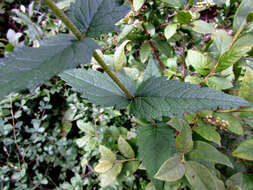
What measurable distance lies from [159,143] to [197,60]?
39 cm

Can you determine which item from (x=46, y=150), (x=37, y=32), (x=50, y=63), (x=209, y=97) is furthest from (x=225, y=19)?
(x=46, y=150)

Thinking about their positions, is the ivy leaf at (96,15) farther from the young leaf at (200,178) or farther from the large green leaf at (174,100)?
the young leaf at (200,178)

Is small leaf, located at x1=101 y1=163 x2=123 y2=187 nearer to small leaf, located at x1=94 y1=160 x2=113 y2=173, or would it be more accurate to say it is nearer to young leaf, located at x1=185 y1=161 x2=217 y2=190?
small leaf, located at x1=94 y1=160 x2=113 y2=173

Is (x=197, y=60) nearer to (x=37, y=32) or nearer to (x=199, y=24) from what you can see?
(x=199, y=24)

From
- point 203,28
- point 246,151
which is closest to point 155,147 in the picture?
point 246,151

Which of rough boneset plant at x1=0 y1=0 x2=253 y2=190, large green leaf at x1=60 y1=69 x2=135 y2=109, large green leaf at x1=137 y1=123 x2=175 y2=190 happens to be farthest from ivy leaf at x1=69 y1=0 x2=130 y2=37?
large green leaf at x1=137 y1=123 x2=175 y2=190

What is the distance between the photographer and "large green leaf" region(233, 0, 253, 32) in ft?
2.11

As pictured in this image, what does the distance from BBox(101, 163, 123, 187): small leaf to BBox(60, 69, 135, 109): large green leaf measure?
34cm

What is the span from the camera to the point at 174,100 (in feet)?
1.46

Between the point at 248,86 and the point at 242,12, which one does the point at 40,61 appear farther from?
the point at 242,12

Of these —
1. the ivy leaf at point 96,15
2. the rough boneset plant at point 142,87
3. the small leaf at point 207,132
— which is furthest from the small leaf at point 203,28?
the ivy leaf at point 96,15

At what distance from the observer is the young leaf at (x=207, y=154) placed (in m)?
0.56

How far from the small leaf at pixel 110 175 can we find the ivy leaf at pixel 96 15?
548 millimetres

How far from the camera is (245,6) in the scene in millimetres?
646
